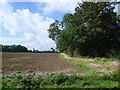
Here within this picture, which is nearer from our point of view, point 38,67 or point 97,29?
point 38,67

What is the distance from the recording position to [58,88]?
13.9ft

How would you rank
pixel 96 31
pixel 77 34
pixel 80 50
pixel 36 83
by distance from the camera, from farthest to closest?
pixel 80 50, pixel 77 34, pixel 96 31, pixel 36 83

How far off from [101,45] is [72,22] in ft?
14.6

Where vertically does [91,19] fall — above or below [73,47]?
above

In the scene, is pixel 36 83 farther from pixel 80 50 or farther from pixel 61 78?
pixel 80 50

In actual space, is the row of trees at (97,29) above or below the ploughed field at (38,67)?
above

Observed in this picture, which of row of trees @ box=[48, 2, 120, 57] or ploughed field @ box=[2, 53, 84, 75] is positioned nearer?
ploughed field @ box=[2, 53, 84, 75]

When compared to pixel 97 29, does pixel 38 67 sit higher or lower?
lower

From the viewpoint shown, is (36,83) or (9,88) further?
(36,83)

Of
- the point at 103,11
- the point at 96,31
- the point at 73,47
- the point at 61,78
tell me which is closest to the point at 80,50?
the point at 73,47

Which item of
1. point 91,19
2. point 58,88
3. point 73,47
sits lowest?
point 58,88

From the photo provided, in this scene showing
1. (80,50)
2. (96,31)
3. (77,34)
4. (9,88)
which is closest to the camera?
(9,88)

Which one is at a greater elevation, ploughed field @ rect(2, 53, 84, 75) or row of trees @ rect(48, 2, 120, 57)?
row of trees @ rect(48, 2, 120, 57)

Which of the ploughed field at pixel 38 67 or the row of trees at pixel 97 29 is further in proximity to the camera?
the row of trees at pixel 97 29
